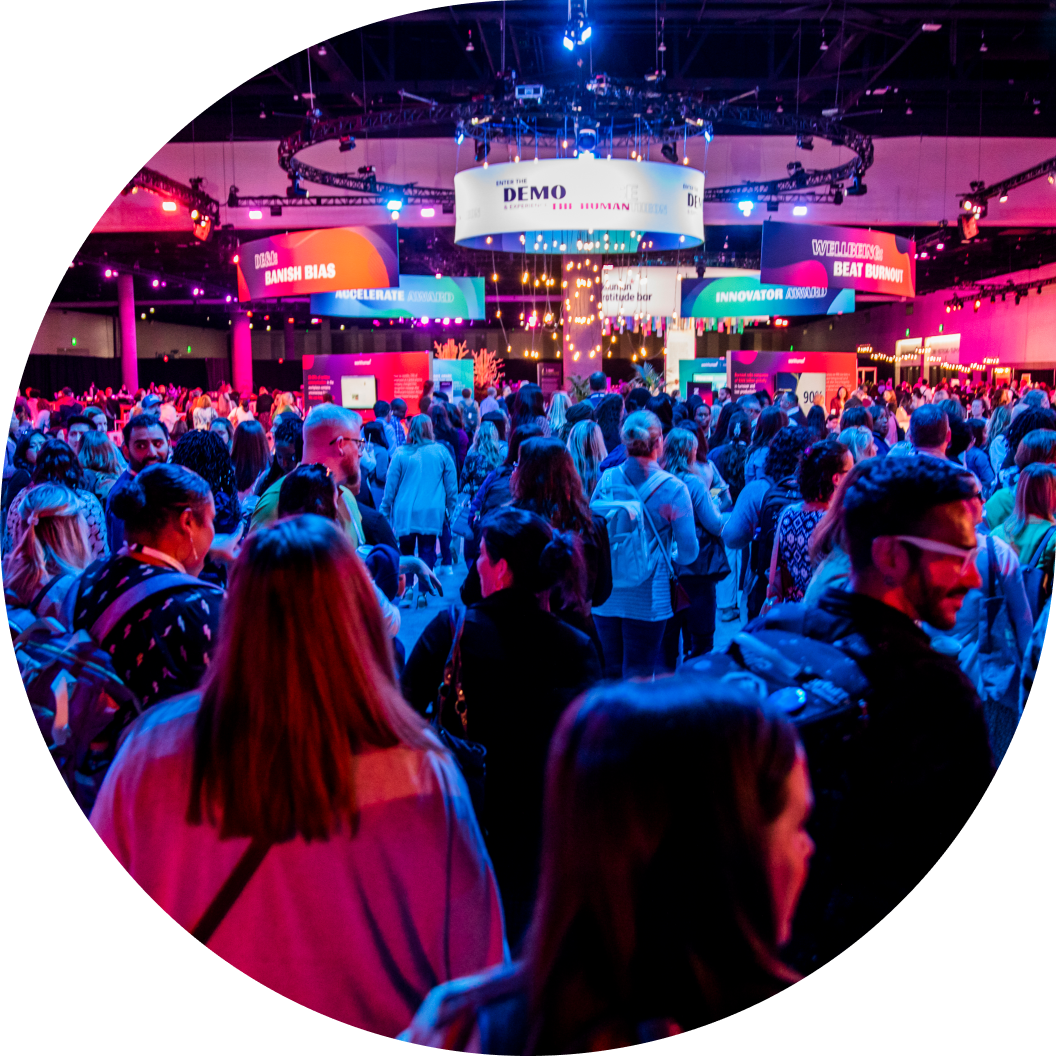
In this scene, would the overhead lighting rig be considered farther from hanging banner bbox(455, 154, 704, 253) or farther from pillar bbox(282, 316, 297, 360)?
pillar bbox(282, 316, 297, 360)

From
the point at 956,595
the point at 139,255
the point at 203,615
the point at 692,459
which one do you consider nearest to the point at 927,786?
the point at 956,595

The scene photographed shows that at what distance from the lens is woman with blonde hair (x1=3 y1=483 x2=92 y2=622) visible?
2.94 meters

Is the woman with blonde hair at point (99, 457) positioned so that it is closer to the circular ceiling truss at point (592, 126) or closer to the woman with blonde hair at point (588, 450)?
the woman with blonde hair at point (588, 450)

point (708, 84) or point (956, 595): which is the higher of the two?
point (708, 84)

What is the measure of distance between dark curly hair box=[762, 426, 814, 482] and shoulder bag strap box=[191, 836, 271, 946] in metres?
3.05

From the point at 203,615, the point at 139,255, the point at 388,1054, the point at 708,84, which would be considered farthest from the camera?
the point at 139,255

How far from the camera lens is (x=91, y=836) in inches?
81.8

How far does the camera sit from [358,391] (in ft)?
44.0

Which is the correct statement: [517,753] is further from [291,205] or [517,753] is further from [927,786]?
[291,205]

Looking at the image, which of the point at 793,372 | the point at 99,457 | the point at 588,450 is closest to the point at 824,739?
the point at 588,450

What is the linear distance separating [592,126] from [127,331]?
1783cm

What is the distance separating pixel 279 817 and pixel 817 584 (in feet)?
4.39

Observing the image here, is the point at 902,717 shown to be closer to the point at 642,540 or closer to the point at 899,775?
the point at 899,775

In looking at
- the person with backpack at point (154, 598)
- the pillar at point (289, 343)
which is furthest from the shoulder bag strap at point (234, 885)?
the pillar at point (289, 343)
